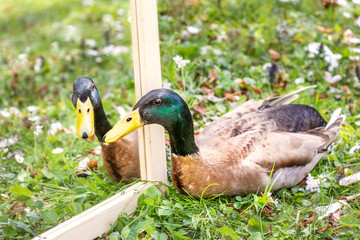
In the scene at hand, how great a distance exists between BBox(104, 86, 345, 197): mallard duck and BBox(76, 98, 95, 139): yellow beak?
10 cm

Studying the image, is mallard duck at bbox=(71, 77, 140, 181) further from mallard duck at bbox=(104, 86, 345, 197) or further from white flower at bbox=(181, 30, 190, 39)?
white flower at bbox=(181, 30, 190, 39)

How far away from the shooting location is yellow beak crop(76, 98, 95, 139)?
2.36 metres

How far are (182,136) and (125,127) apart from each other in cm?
30

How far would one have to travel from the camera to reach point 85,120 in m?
2.38

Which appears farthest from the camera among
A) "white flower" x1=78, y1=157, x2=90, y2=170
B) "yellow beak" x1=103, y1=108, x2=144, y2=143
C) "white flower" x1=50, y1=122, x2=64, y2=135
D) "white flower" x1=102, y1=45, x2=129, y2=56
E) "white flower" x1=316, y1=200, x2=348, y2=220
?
"white flower" x1=102, y1=45, x2=129, y2=56

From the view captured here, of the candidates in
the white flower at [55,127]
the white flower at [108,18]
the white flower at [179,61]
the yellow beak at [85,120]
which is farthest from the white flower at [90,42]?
the yellow beak at [85,120]

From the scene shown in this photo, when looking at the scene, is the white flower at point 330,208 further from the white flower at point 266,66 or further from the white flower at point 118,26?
the white flower at point 118,26

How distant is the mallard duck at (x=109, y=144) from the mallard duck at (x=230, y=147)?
0.23 metres

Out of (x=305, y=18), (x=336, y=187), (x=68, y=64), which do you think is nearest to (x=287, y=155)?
(x=336, y=187)

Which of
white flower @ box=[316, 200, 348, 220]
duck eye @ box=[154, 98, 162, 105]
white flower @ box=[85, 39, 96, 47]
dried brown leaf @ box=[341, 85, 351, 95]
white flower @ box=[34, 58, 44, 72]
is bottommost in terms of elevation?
white flower @ box=[316, 200, 348, 220]

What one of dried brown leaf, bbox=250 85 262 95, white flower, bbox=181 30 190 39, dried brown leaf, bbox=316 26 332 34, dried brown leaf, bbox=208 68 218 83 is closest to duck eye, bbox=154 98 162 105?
dried brown leaf, bbox=208 68 218 83

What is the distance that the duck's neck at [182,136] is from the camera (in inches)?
96.3

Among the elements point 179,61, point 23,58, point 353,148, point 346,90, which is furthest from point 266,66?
point 23,58

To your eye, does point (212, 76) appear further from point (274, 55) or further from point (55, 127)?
point (55, 127)
